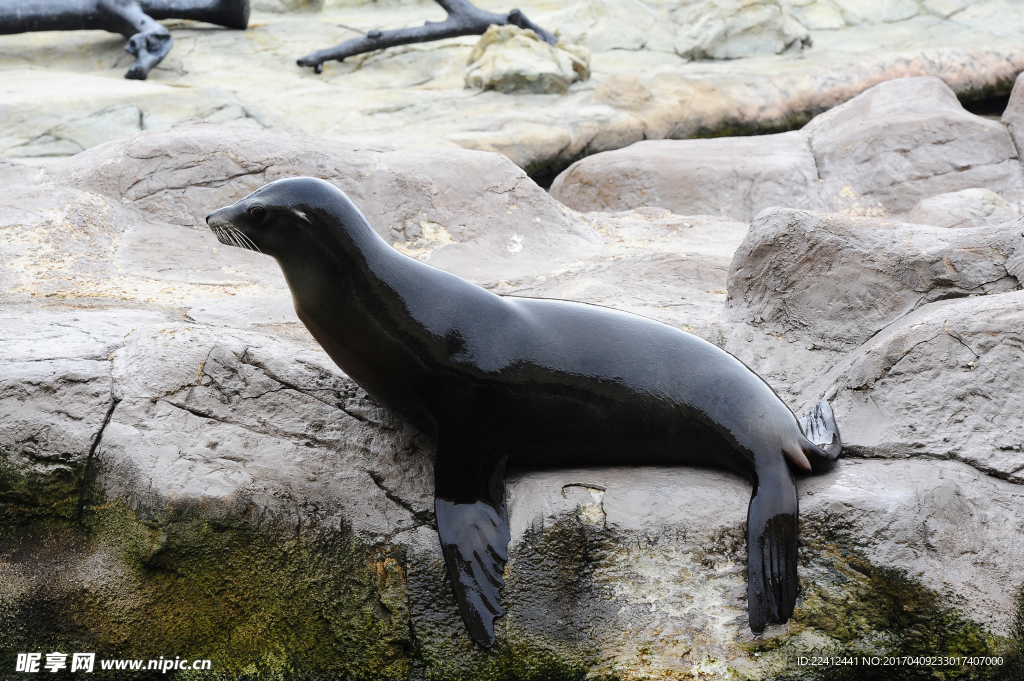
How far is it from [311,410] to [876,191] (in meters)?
6.80

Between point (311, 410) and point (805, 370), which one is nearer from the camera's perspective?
point (311, 410)

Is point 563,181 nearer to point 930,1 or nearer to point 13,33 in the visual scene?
point 13,33

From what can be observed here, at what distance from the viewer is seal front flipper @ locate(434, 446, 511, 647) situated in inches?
111

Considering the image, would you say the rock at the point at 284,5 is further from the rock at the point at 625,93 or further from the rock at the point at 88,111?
the rock at the point at 625,93

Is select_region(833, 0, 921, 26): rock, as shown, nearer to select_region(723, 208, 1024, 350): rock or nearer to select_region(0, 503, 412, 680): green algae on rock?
select_region(723, 208, 1024, 350): rock

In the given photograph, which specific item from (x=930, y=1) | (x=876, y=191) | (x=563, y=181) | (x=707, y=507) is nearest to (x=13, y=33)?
(x=563, y=181)

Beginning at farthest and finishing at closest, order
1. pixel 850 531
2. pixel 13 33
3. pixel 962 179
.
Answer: pixel 13 33, pixel 962 179, pixel 850 531

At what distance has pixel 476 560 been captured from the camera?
284 centimetres

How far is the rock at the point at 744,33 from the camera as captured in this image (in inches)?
581

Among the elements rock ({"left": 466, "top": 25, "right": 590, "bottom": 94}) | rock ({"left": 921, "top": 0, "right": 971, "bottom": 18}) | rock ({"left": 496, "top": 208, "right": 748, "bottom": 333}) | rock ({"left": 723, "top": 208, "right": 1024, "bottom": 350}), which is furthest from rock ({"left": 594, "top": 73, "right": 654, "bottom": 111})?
rock ({"left": 723, "top": 208, "right": 1024, "bottom": 350})

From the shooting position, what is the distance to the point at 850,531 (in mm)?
2883

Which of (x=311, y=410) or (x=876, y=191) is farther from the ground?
(x=311, y=410)

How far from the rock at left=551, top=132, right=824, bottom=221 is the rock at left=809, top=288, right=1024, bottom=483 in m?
4.81

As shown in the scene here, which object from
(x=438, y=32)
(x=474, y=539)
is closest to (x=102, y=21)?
(x=438, y=32)
